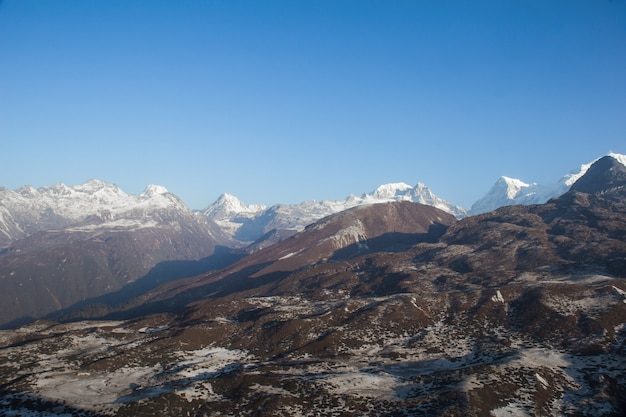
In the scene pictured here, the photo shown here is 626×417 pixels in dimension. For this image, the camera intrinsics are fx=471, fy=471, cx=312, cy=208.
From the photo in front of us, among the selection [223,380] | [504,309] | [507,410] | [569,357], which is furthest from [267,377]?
[504,309]

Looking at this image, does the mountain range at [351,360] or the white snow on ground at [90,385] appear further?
the white snow on ground at [90,385]

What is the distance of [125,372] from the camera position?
330 ft

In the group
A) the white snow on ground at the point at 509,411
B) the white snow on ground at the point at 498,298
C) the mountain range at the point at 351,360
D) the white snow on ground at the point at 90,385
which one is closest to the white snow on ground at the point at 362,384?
the mountain range at the point at 351,360

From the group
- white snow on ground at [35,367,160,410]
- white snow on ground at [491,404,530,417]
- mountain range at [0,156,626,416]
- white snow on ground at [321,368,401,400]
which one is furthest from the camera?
white snow on ground at [35,367,160,410]

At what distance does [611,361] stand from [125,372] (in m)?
98.3

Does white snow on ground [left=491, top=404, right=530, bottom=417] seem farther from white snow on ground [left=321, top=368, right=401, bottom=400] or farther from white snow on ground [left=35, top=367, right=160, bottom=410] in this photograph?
white snow on ground [left=35, top=367, right=160, bottom=410]

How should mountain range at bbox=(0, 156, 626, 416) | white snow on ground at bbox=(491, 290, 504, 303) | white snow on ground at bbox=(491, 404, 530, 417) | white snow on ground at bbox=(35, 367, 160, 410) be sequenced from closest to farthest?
white snow on ground at bbox=(491, 404, 530, 417)
mountain range at bbox=(0, 156, 626, 416)
white snow on ground at bbox=(35, 367, 160, 410)
white snow on ground at bbox=(491, 290, 504, 303)

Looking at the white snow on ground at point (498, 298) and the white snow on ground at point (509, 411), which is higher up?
the white snow on ground at point (498, 298)

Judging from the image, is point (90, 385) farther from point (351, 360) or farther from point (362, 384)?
point (351, 360)

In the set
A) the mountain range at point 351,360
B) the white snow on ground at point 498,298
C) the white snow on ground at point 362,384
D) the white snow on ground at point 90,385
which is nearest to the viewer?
the mountain range at point 351,360

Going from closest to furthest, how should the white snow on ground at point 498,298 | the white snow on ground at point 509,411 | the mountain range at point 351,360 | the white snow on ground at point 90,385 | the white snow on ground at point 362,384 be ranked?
1. the white snow on ground at point 509,411
2. the mountain range at point 351,360
3. the white snow on ground at point 362,384
4. the white snow on ground at point 90,385
5. the white snow on ground at point 498,298

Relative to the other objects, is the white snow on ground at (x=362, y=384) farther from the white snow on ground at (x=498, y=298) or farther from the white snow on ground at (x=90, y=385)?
the white snow on ground at (x=498, y=298)

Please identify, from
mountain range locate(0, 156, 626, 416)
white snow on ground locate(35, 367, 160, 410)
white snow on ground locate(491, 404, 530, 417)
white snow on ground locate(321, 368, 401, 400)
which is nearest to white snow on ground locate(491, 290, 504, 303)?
mountain range locate(0, 156, 626, 416)

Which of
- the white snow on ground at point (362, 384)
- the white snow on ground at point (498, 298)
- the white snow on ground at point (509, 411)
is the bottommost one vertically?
the white snow on ground at point (509, 411)
